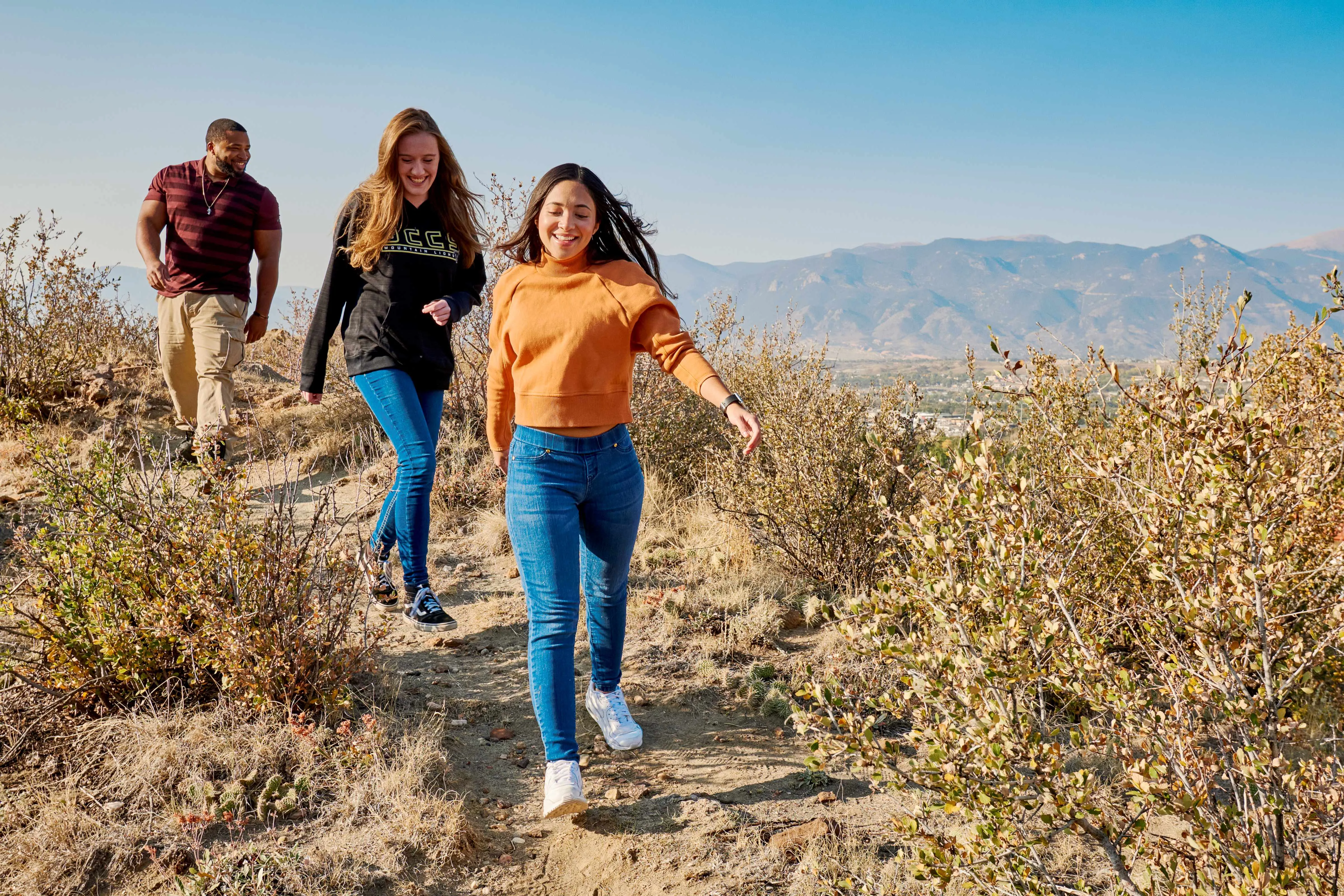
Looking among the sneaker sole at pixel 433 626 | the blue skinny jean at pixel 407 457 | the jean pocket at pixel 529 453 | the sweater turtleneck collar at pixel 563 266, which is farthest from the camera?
the sneaker sole at pixel 433 626

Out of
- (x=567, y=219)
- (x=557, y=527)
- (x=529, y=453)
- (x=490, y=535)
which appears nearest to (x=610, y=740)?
(x=557, y=527)

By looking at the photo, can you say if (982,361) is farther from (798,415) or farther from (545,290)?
(545,290)

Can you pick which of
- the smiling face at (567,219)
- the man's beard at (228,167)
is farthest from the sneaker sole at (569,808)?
the man's beard at (228,167)

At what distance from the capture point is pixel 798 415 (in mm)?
4398

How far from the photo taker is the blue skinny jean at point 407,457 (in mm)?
3365

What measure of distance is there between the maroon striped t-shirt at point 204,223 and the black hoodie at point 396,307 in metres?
1.32

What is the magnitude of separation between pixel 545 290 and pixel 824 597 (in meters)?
2.41

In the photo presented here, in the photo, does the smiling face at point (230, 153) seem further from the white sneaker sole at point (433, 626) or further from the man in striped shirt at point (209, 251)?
the white sneaker sole at point (433, 626)

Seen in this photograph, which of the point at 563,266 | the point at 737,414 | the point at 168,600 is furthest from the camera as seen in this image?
the point at 168,600

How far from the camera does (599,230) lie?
257cm

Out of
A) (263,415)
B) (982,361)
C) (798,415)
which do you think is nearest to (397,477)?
(798,415)

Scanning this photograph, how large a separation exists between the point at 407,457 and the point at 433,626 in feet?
2.53

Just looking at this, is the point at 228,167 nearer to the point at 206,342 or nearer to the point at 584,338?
the point at 206,342

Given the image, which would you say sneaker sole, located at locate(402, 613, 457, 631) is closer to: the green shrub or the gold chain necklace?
the green shrub
